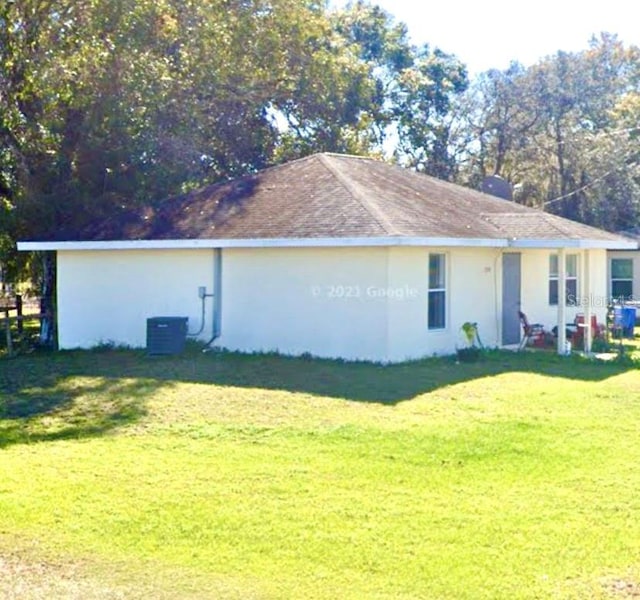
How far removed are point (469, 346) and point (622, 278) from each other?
14056 millimetres

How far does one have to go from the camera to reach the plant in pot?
16.5 metres

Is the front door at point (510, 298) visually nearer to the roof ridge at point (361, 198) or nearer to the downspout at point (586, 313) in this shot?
the downspout at point (586, 313)

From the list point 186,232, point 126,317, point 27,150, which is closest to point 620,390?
point 186,232

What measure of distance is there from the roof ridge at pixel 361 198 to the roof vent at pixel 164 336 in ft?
13.7

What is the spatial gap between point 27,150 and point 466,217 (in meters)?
10.6

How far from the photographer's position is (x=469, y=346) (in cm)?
1783

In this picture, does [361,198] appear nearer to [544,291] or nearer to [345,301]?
[345,301]

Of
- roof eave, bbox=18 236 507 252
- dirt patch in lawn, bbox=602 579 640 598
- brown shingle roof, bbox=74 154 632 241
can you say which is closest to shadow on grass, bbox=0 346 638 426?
roof eave, bbox=18 236 507 252

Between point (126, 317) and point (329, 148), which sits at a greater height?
point (329, 148)

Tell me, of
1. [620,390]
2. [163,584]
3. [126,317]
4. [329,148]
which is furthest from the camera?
[329,148]

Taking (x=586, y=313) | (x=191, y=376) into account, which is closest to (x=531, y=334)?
(x=586, y=313)

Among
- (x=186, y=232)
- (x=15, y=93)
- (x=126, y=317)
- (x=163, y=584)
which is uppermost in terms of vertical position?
(x=15, y=93)

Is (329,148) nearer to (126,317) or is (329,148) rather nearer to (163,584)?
(126,317)

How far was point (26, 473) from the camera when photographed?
8.66 meters
